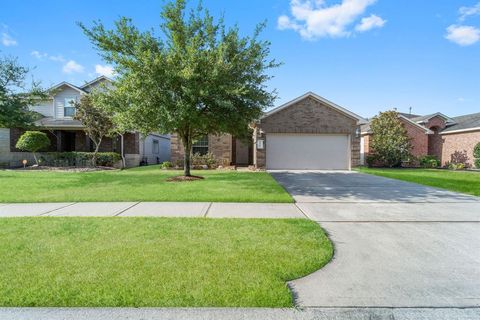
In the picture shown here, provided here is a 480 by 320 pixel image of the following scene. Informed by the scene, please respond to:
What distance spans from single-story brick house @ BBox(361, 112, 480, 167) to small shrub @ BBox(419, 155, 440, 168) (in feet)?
2.25

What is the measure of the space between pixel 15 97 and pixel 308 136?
63.2 ft

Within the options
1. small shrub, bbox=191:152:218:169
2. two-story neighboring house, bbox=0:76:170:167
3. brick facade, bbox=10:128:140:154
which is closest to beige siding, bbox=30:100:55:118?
two-story neighboring house, bbox=0:76:170:167

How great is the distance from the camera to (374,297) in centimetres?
281

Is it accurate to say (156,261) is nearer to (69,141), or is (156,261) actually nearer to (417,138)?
(69,141)

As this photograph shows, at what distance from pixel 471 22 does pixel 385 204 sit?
40.8ft

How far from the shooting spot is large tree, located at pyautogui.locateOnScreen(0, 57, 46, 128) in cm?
1701

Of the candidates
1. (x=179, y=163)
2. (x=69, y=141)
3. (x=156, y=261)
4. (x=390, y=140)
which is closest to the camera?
(x=156, y=261)

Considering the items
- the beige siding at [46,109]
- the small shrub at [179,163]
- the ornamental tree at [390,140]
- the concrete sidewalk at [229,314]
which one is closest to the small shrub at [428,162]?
the ornamental tree at [390,140]

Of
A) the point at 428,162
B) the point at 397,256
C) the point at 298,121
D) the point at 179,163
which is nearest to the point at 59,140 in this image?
the point at 179,163

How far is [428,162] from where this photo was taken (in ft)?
73.2

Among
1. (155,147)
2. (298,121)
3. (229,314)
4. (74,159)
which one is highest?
(298,121)

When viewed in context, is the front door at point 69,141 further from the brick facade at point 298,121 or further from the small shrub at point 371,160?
the small shrub at point 371,160

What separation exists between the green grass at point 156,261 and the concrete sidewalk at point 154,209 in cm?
64

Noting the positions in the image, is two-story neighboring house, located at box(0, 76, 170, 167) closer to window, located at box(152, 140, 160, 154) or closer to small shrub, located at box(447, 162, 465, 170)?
window, located at box(152, 140, 160, 154)
